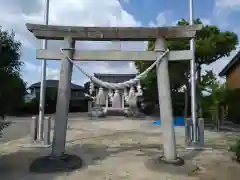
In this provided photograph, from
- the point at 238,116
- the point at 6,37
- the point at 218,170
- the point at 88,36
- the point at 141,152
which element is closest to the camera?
the point at 6,37

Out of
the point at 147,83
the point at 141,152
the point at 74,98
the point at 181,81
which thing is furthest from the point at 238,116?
the point at 74,98

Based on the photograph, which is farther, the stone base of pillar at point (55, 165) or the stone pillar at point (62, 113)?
the stone pillar at point (62, 113)

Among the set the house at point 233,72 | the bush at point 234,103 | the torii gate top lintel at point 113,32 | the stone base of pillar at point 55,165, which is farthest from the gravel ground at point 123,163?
the house at point 233,72

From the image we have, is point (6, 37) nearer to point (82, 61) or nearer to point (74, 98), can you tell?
point (82, 61)

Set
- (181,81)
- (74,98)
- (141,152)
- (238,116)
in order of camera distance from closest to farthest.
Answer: (141,152)
(238,116)
(181,81)
(74,98)

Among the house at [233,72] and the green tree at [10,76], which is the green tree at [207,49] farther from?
the green tree at [10,76]

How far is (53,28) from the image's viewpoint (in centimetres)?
645

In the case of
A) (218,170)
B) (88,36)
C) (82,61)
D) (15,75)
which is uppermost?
(88,36)

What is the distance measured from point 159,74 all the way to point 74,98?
28078 millimetres

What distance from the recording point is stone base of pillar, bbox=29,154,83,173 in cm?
576

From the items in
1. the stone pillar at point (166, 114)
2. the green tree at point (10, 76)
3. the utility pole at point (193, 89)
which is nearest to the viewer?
the green tree at point (10, 76)

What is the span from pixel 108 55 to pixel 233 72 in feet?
51.3

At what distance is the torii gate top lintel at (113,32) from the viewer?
6406mm

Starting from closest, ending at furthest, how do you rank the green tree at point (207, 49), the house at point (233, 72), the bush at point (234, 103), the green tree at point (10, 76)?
the green tree at point (10, 76)
the bush at point (234, 103)
the green tree at point (207, 49)
the house at point (233, 72)
